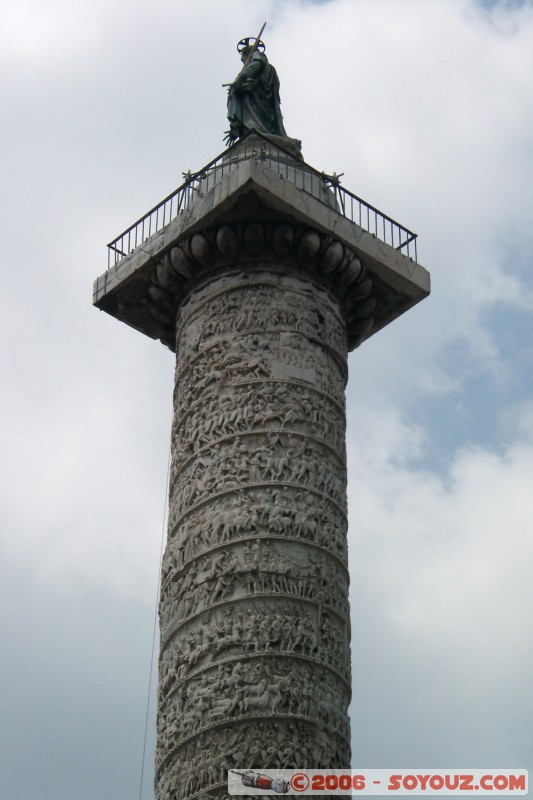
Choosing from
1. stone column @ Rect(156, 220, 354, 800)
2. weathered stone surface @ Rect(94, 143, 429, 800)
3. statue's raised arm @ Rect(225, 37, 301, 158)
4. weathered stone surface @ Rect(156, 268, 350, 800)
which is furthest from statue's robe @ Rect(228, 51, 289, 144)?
weathered stone surface @ Rect(156, 268, 350, 800)

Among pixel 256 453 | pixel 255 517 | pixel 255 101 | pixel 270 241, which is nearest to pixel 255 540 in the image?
pixel 255 517

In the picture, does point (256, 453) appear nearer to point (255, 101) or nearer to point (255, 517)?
point (255, 517)

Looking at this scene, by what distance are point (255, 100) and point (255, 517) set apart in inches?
152

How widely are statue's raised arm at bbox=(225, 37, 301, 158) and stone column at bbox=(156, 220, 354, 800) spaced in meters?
1.48

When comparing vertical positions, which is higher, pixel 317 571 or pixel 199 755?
pixel 317 571

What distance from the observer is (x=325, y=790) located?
9.90 m

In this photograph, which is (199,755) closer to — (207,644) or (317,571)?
(207,644)

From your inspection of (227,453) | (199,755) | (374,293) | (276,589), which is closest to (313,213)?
(374,293)

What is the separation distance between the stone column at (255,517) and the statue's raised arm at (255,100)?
1479mm

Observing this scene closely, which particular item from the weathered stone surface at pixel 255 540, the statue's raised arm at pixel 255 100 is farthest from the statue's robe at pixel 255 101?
the weathered stone surface at pixel 255 540

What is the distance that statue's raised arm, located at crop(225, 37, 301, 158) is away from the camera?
42.4 ft

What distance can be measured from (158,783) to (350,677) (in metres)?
1.32

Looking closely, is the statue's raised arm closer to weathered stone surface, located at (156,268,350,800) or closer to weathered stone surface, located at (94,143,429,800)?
weathered stone surface, located at (94,143,429,800)

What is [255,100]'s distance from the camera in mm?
13047
